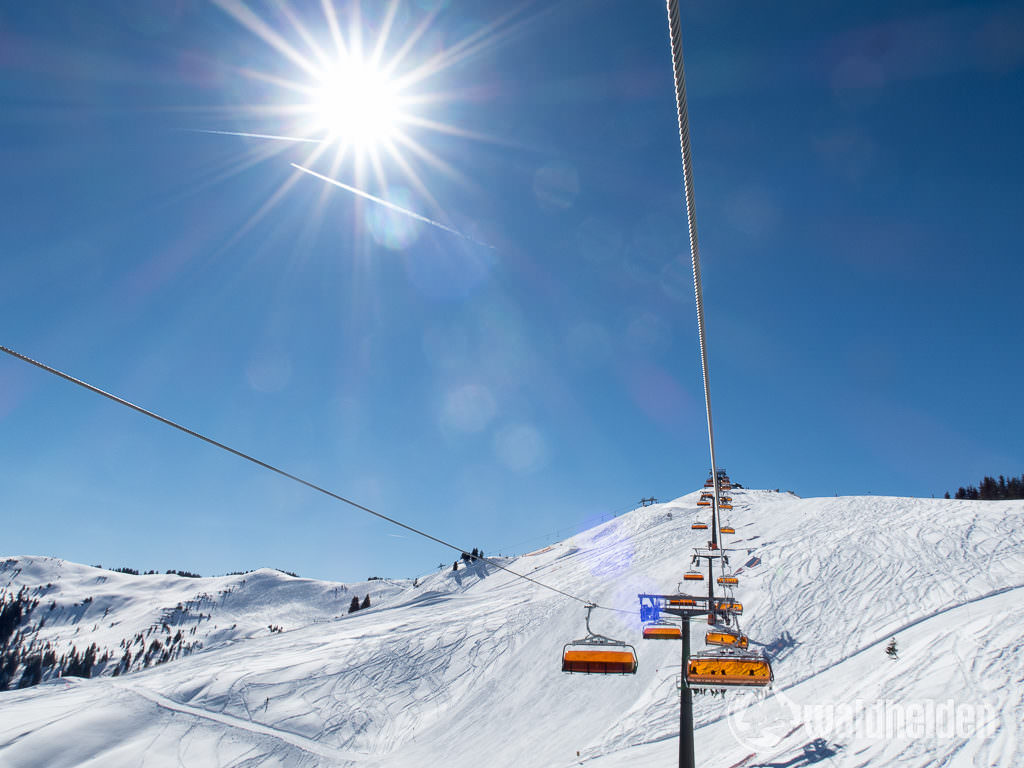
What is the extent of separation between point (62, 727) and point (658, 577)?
49.5m

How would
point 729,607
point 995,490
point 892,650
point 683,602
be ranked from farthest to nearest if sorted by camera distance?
point 995,490 < point 892,650 < point 729,607 < point 683,602

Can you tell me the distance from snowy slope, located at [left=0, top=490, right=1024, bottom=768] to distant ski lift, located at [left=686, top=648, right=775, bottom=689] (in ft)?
33.1

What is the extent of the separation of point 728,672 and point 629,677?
2630cm

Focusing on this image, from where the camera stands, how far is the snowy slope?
22547mm

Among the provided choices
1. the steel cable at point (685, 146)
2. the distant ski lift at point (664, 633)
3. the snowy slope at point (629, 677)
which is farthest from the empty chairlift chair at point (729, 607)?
the steel cable at point (685, 146)

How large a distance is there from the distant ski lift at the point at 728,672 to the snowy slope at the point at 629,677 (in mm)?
10093

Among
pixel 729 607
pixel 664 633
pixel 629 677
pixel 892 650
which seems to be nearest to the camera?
pixel 664 633

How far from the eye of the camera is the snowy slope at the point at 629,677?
22547 mm

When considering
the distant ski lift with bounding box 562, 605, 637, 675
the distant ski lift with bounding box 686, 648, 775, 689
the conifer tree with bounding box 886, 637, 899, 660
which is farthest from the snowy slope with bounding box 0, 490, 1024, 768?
the distant ski lift with bounding box 562, 605, 637, 675

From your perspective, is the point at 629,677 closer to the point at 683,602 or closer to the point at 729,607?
the point at 729,607

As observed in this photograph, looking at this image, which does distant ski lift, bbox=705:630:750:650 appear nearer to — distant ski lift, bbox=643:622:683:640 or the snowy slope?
distant ski lift, bbox=643:622:683:640

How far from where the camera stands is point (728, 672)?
11.8 meters

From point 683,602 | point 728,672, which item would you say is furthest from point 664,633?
point 728,672

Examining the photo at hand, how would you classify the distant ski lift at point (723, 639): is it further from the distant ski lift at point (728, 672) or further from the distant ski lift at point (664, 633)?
the distant ski lift at point (728, 672)
